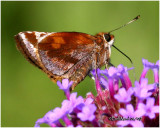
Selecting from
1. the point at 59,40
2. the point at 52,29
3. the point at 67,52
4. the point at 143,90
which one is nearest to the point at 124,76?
the point at 143,90

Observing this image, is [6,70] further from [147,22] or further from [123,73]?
[123,73]

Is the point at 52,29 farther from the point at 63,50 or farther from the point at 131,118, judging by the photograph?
the point at 131,118

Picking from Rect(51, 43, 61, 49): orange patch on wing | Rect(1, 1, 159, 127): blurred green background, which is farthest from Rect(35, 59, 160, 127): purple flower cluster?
Rect(1, 1, 159, 127): blurred green background

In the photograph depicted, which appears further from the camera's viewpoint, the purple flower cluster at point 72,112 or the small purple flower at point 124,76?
the small purple flower at point 124,76

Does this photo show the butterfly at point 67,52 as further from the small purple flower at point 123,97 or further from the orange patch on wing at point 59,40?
the small purple flower at point 123,97

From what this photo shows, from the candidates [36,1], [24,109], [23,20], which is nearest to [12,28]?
[23,20]

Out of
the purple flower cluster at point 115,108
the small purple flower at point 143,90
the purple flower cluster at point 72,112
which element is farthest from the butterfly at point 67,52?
the small purple flower at point 143,90
